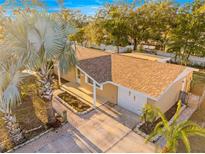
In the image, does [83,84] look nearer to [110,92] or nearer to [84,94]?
[84,94]

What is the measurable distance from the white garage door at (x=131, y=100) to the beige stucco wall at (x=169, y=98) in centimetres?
74

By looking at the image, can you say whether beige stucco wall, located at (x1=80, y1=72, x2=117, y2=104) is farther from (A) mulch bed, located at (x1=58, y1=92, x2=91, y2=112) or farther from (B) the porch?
(A) mulch bed, located at (x1=58, y1=92, x2=91, y2=112)

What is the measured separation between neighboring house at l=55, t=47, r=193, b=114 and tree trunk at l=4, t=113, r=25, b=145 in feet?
17.8

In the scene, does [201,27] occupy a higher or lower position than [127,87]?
higher

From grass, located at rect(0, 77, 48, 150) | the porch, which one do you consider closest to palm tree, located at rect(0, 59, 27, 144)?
grass, located at rect(0, 77, 48, 150)

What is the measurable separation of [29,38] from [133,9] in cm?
2332

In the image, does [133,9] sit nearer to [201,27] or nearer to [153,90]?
[201,27]

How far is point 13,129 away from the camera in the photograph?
8.86 metres

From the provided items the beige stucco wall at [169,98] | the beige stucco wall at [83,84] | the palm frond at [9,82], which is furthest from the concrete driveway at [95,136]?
the beige stucco wall at [83,84]

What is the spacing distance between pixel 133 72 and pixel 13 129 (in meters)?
8.99

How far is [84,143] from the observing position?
9242mm

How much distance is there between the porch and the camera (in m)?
13.3

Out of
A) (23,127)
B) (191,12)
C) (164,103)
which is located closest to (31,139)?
(23,127)

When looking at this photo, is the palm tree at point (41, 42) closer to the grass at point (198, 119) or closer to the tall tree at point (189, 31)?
the grass at point (198, 119)
